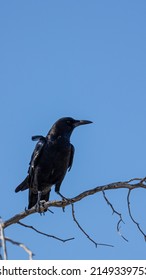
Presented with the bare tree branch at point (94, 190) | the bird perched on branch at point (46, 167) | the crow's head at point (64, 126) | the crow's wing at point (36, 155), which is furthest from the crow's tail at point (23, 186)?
the bare tree branch at point (94, 190)

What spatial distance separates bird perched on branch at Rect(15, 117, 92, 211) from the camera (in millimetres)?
8211

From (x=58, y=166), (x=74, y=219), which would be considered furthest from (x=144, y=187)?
(x=58, y=166)

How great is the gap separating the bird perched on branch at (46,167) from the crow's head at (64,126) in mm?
61

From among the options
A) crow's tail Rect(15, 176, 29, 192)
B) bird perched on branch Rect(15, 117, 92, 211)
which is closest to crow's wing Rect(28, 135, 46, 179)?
bird perched on branch Rect(15, 117, 92, 211)

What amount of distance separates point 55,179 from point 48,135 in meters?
0.88

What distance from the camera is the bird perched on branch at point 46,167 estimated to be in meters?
8.21

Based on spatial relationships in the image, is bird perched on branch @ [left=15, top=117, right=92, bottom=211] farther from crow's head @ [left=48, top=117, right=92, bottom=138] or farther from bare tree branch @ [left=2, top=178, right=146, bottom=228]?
bare tree branch @ [left=2, top=178, right=146, bottom=228]

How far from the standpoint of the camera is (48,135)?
870 centimetres

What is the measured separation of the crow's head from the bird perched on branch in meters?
0.06

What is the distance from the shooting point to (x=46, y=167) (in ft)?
27.0

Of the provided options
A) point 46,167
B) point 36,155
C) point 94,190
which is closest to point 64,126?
point 36,155
